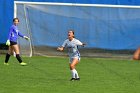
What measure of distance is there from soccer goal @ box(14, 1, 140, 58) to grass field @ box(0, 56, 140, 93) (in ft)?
5.73

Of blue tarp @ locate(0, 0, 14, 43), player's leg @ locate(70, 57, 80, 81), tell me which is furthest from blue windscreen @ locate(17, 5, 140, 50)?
player's leg @ locate(70, 57, 80, 81)

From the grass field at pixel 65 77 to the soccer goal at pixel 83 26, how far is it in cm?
175

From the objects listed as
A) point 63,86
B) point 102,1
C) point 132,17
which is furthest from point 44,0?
point 63,86

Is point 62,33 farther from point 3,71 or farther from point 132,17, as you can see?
point 3,71

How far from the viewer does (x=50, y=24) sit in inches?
920

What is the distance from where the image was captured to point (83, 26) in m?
23.2

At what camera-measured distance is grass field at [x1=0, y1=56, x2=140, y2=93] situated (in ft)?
40.7

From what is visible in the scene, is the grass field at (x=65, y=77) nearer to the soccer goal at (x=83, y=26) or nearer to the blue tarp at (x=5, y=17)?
the soccer goal at (x=83, y=26)

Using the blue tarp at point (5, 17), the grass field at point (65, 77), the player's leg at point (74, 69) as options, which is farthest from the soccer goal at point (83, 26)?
the player's leg at point (74, 69)

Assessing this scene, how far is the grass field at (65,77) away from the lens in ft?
40.7

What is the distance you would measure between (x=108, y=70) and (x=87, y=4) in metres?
6.43

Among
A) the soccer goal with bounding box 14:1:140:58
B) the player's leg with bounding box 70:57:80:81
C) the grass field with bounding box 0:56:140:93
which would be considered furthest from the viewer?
the soccer goal with bounding box 14:1:140:58

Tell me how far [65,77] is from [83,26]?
326 inches

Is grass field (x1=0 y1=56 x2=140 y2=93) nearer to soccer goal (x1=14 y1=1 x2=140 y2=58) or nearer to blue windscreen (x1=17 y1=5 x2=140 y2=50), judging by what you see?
soccer goal (x1=14 y1=1 x2=140 y2=58)
